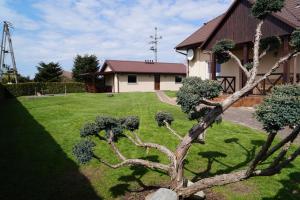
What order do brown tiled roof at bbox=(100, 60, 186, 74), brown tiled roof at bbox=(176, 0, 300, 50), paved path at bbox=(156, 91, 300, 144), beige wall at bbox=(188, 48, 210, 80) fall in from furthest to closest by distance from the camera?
brown tiled roof at bbox=(100, 60, 186, 74)
beige wall at bbox=(188, 48, 210, 80)
brown tiled roof at bbox=(176, 0, 300, 50)
paved path at bbox=(156, 91, 300, 144)

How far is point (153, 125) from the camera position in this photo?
1053 cm

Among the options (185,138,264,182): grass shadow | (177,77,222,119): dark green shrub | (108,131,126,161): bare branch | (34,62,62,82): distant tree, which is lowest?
(185,138,264,182): grass shadow

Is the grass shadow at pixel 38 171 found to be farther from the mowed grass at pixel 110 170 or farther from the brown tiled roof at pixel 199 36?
the brown tiled roof at pixel 199 36

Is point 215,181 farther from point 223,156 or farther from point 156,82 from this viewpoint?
point 156,82

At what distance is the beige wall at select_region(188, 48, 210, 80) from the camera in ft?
67.8

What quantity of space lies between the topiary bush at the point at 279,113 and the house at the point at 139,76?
97.6ft

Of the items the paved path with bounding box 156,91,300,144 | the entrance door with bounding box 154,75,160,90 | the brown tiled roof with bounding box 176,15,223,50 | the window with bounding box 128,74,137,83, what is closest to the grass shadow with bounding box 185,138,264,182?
the paved path with bounding box 156,91,300,144

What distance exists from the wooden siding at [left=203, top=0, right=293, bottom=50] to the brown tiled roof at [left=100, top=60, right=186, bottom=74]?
17999 mm

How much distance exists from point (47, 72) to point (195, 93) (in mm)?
41439

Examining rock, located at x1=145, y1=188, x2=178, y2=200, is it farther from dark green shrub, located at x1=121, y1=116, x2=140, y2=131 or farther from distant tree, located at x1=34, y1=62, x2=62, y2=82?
distant tree, located at x1=34, y1=62, x2=62, y2=82

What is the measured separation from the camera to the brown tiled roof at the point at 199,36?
20.8 meters

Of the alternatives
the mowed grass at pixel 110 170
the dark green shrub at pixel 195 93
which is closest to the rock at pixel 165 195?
the mowed grass at pixel 110 170

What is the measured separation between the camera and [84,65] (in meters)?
43.5

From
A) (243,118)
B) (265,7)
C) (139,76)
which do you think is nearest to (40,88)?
(139,76)
